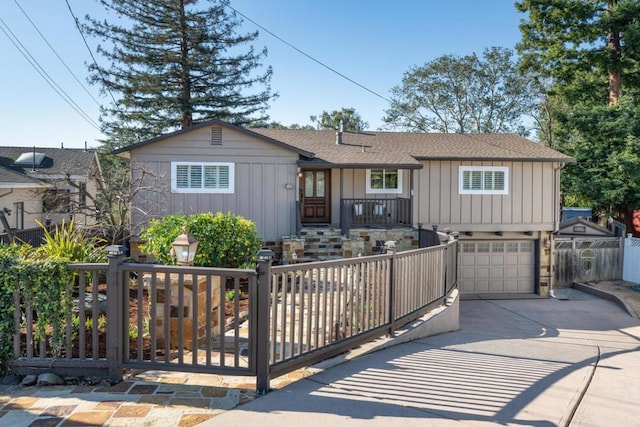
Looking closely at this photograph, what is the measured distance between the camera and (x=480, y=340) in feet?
19.5

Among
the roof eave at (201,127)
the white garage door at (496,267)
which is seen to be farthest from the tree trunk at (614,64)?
the roof eave at (201,127)

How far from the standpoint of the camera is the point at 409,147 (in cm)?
1420

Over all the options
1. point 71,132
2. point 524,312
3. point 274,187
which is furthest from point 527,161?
point 71,132

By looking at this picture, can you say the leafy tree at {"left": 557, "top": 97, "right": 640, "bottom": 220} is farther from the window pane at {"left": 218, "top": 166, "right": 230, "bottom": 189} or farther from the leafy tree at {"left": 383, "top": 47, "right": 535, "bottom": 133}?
the window pane at {"left": 218, "top": 166, "right": 230, "bottom": 189}

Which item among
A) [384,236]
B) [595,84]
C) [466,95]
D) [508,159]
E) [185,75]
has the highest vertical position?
[466,95]

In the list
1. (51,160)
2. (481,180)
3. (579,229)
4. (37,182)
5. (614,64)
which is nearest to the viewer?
(481,180)

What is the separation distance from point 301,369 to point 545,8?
804 inches

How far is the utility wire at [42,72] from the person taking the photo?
10.9 meters

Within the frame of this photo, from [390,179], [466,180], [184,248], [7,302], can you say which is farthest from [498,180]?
[7,302]

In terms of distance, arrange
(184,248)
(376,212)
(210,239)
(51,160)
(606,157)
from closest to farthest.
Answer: (184,248) → (210,239) → (376,212) → (606,157) → (51,160)

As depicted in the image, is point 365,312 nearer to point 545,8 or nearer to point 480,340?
point 480,340

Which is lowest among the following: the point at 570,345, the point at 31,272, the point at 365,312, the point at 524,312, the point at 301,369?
the point at 524,312

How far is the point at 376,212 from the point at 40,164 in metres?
15.3

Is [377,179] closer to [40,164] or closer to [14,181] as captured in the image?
[14,181]
